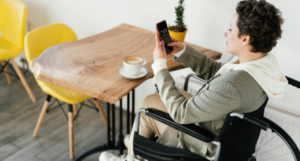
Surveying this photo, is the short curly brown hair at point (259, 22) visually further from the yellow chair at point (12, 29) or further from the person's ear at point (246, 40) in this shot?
the yellow chair at point (12, 29)

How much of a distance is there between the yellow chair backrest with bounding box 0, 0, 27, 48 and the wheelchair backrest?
1.80 m

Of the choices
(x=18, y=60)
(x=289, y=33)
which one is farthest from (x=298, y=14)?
(x=18, y=60)

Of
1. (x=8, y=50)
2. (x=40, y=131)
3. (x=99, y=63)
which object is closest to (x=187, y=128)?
(x=99, y=63)

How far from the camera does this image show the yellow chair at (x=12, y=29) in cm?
218

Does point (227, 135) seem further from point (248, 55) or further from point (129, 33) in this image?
point (129, 33)

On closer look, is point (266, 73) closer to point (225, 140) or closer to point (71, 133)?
point (225, 140)

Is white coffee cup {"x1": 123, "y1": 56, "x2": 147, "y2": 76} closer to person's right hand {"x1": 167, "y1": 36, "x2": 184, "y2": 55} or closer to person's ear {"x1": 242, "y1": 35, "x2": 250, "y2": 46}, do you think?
person's right hand {"x1": 167, "y1": 36, "x2": 184, "y2": 55}

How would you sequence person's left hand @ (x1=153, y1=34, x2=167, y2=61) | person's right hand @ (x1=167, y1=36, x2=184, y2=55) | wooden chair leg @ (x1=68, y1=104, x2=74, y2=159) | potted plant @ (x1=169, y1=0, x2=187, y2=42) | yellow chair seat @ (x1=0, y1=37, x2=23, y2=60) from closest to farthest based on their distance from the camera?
person's left hand @ (x1=153, y1=34, x2=167, y2=61) → person's right hand @ (x1=167, y1=36, x2=184, y2=55) → potted plant @ (x1=169, y1=0, x2=187, y2=42) → wooden chair leg @ (x1=68, y1=104, x2=74, y2=159) → yellow chair seat @ (x1=0, y1=37, x2=23, y2=60)

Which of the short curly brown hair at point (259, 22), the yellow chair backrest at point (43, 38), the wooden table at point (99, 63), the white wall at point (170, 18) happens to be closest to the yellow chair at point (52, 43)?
the yellow chair backrest at point (43, 38)

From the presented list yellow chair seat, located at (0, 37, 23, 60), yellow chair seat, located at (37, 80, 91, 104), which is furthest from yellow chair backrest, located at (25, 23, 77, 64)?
yellow chair seat, located at (0, 37, 23, 60)

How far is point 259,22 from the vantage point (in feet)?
3.30

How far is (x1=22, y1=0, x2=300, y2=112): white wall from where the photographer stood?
1.63m

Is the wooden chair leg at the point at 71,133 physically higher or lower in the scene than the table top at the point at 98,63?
lower

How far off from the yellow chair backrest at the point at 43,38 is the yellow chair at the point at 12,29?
0.44 m
